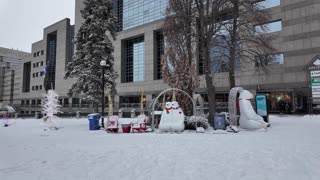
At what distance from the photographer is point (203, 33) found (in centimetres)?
1914

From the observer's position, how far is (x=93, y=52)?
22438 mm

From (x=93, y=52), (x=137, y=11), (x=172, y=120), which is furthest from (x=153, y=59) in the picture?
(x=172, y=120)

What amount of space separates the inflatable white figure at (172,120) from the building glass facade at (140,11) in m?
36.5

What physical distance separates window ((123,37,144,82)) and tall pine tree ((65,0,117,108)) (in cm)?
2946

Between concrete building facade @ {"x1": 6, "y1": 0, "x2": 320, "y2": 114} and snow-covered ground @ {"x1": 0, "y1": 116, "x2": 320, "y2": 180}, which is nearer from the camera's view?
snow-covered ground @ {"x1": 0, "y1": 116, "x2": 320, "y2": 180}

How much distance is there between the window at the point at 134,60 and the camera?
53.8 metres

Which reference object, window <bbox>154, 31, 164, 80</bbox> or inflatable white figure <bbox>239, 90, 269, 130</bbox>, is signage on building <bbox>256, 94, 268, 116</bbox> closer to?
inflatable white figure <bbox>239, 90, 269, 130</bbox>

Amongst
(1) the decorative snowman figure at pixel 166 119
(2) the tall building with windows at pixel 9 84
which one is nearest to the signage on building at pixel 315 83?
(1) the decorative snowman figure at pixel 166 119

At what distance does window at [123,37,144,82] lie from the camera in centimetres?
5384

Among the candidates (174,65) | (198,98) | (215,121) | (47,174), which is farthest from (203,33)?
(47,174)

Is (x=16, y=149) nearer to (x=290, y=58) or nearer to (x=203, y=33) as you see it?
(x=203, y=33)

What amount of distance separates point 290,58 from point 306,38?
3.05 meters

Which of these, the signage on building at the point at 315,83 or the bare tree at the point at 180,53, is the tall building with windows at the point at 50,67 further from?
the signage on building at the point at 315,83

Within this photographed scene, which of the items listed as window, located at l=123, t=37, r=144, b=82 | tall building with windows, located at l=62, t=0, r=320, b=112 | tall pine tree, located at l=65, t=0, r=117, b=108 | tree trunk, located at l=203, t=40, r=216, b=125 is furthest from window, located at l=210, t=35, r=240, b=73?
window, located at l=123, t=37, r=144, b=82
